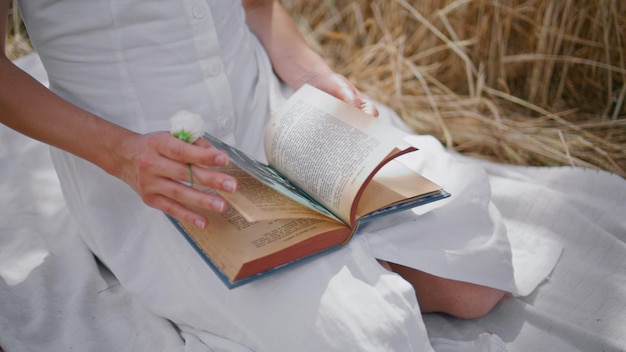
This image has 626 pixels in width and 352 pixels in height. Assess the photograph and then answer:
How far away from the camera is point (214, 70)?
0.96m

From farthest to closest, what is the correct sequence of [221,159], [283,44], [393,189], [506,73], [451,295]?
[506,73], [283,44], [451,295], [393,189], [221,159]

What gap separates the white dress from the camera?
83 centimetres

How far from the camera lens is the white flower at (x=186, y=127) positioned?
744mm

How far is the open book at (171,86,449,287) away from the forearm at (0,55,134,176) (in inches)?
5.8

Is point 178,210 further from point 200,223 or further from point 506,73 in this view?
point 506,73

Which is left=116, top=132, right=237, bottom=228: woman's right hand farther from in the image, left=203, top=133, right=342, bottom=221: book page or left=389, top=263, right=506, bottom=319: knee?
left=389, top=263, right=506, bottom=319: knee

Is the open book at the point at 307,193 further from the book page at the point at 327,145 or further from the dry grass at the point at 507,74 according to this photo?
the dry grass at the point at 507,74

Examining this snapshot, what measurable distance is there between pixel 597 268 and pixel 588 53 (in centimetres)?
86

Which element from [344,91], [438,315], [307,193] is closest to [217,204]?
[307,193]

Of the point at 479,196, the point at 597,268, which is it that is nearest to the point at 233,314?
the point at 479,196

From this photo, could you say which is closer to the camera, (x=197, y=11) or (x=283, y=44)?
(x=197, y=11)

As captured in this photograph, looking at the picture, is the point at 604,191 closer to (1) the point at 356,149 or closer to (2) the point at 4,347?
(1) the point at 356,149

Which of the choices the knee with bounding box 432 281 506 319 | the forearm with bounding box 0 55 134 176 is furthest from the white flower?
the knee with bounding box 432 281 506 319

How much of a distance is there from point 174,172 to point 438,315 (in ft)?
1.93
